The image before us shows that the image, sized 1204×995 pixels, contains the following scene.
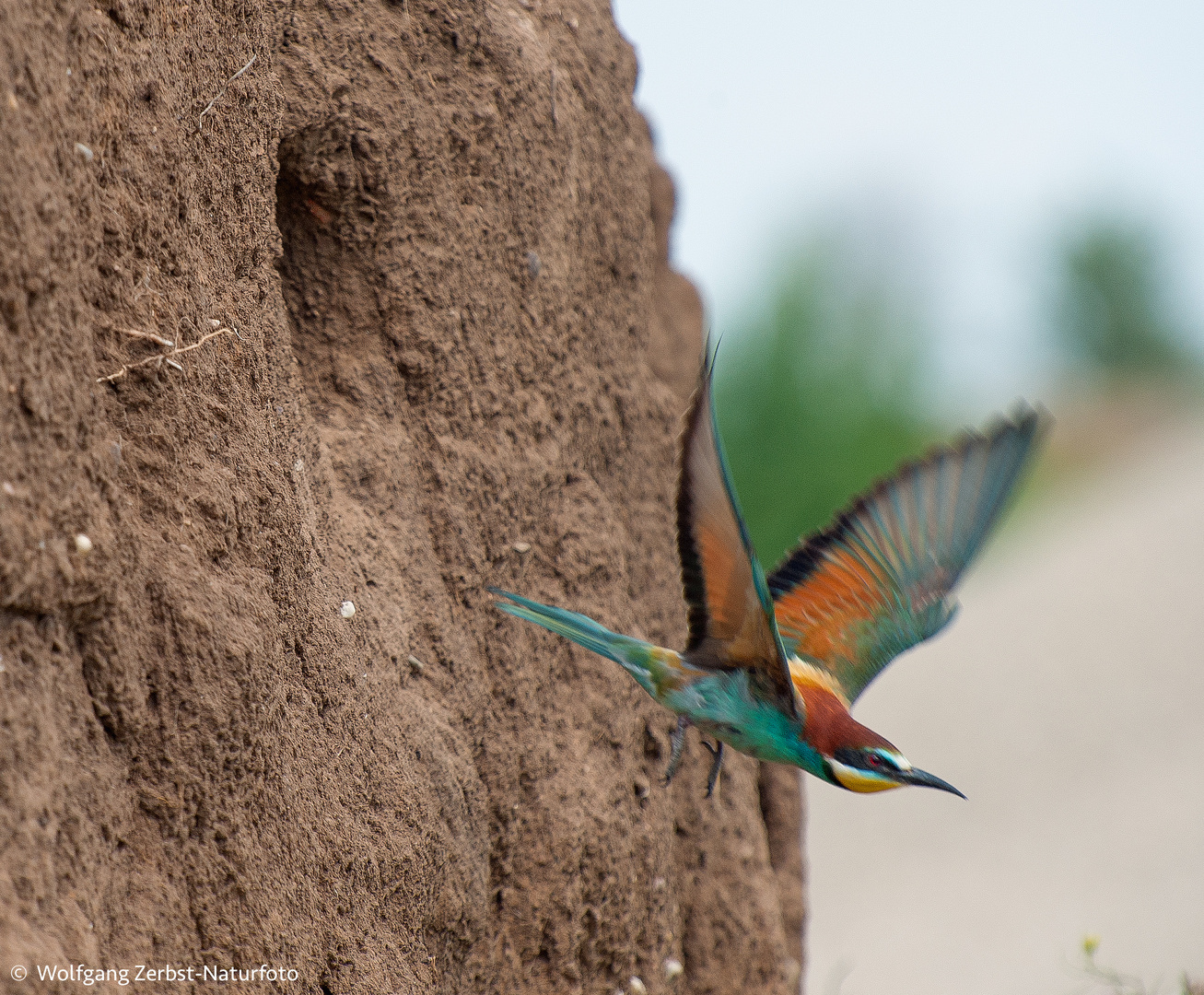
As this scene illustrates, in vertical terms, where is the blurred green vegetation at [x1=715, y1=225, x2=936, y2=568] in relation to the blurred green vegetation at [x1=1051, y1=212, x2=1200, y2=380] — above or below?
below

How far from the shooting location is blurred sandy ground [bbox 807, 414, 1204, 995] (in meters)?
8.12

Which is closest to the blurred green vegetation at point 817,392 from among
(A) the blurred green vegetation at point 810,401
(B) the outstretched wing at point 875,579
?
(A) the blurred green vegetation at point 810,401

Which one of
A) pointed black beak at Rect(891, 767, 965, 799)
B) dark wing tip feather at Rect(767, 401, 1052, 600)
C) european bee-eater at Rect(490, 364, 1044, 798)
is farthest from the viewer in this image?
dark wing tip feather at Rect(767, 401, 1052, 600)

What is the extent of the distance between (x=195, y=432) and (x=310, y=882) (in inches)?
30.1

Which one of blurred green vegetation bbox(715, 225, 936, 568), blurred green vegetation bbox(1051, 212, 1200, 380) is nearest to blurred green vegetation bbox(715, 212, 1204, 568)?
blurred green vegetation bbox(715, 225, 936, 568)

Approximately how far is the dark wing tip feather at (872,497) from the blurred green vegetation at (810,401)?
11465mm

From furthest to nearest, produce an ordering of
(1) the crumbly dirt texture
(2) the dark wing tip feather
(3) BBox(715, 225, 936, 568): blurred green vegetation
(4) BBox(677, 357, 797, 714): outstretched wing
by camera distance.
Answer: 1. (3) BBox(715, 225, 936, 568): blurred green vegetation
2. (2) the dark wing tip feather
3. (4) BBox(677, 357, 797, 714): outstretched wing
4. (1) the crumbly dirt texture

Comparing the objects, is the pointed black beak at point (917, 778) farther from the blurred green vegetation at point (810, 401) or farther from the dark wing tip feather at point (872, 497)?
the blurred green vegetation at point (810, 401)

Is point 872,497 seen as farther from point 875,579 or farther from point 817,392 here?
point 817,392

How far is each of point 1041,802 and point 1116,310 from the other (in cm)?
1792

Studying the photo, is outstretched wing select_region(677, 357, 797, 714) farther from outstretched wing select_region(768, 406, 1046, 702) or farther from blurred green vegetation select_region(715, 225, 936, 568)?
blurred green vegetation select_region(715, 225, 936, 568)

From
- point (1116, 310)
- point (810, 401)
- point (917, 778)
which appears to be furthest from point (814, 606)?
point (1116, 310)

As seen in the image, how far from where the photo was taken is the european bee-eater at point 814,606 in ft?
7.20

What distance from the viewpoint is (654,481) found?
128 inches
